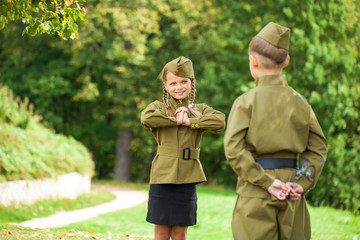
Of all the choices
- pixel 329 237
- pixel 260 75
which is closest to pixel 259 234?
pixel 260 75

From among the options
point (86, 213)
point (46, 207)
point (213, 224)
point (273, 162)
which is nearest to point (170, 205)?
point (273, 162)

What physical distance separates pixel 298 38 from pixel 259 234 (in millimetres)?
8572

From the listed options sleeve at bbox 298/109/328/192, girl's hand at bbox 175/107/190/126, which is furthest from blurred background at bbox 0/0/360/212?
sleeve at bbox 298/109/328/192

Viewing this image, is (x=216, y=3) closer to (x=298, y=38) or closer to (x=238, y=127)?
(x=298, y=38)

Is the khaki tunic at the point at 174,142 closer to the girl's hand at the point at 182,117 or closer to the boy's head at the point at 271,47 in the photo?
the girl's hand at the point at 182,117

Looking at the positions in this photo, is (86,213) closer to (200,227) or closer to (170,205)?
(200,227)

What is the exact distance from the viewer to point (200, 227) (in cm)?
848

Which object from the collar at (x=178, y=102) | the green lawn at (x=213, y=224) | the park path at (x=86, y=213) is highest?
the collar at (x=178, y=102)

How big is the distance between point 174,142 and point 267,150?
123cm

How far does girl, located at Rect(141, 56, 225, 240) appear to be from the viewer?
13.1ft

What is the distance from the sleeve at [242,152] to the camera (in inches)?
115

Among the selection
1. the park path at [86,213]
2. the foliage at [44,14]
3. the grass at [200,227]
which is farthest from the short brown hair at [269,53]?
the park path at [86,213]

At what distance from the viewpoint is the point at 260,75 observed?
3.08m

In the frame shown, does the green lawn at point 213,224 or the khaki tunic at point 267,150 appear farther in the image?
the green lawn at point 213,224
